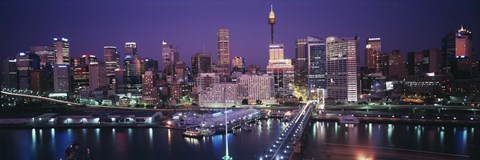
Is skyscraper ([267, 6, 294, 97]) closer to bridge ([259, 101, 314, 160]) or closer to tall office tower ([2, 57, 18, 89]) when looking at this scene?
bridge ([259, 101, 314, 160])

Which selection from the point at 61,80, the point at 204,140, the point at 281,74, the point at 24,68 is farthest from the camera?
the point at 24,68

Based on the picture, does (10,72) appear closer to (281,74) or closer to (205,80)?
(205,80)

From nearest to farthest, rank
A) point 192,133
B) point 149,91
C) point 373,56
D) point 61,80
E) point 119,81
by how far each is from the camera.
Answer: point 192,133, point 149,91, point 61,80, point 119,81, point 373,56

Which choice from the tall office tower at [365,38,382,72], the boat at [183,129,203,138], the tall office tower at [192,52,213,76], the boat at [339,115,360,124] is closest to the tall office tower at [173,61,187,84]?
the tall office tower at [192,52,213,76]

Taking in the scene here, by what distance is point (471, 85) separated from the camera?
75.9ft

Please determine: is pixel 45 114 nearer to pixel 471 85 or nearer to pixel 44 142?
pixel 44 142

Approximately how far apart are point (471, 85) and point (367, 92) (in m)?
6.85

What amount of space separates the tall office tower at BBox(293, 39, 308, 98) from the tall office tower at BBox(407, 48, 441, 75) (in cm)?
916

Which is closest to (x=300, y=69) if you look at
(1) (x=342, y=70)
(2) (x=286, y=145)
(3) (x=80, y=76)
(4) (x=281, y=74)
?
(4) (x=281, y=74)

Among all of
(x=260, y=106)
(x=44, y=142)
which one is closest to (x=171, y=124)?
(x=44, y=142)

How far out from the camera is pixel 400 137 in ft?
40.4

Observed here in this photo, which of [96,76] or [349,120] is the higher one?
[96,76]

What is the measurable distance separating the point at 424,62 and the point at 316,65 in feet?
38.1

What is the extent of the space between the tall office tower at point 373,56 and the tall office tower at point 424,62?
2539 millimetres
